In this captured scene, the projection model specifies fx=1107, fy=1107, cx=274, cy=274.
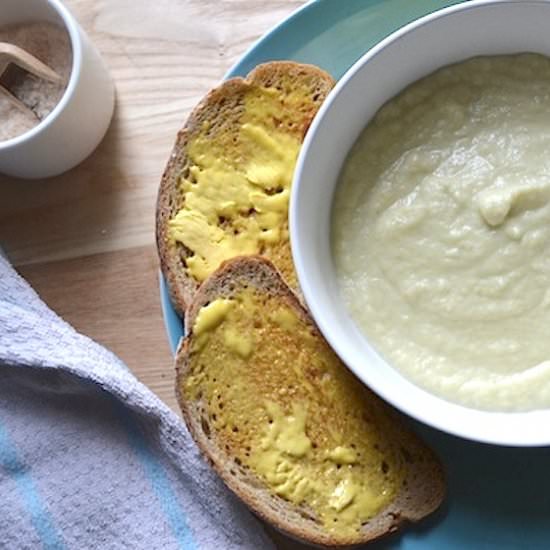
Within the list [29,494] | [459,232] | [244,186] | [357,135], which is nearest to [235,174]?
[244,186]

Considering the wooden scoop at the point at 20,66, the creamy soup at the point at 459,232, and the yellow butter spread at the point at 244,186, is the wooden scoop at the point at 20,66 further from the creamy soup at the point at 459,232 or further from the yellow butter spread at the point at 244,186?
the creamy soup at the point at 459,232

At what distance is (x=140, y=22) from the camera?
68.6 inches

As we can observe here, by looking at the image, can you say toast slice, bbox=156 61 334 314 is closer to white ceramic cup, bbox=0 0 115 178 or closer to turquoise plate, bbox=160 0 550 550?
turquoise plate, bbox=160 0 550 550

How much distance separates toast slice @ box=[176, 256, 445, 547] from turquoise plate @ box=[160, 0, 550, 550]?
0.15ft

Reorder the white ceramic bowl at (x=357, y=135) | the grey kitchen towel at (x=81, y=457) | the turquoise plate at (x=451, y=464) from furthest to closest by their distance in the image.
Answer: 1. the grey kitchen towel at (x=81, y=457)
2. the turquoise plate at (x=451, y=464)
3. the white ceramic bowl at (x=357, y=135)

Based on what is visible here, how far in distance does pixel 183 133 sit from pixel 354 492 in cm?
57

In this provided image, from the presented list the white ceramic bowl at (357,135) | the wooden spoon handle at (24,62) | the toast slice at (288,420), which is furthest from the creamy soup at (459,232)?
the wooden spoon handle at (24,62)

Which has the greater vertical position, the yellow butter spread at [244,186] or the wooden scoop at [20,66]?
the wooden scoop at [20,66]

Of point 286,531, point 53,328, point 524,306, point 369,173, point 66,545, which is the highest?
point 369,173

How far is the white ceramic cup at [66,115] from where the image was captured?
161 centimetres

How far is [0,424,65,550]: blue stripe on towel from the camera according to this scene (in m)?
1.69

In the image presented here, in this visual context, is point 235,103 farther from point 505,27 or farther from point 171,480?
point 171,480

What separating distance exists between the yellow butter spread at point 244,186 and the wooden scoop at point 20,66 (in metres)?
0.26

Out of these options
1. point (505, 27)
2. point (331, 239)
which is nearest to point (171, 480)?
point (331, 239)
